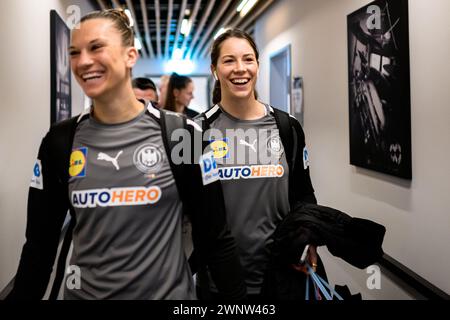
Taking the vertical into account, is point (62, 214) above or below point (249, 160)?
below

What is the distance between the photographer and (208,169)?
4.23 feet

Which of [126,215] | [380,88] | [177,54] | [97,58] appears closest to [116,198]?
[126,215]

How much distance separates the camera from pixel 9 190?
8.80 ft

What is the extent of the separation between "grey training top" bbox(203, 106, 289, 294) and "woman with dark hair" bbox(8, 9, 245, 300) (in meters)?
0.37

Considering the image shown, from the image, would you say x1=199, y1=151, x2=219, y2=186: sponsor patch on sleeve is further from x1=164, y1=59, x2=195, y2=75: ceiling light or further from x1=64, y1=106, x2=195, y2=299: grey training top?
x1=164, y1=59, x2=195, y2=75: ceiling light

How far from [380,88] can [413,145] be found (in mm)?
514

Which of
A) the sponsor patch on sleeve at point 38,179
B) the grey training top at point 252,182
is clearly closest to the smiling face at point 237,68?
the grey training top at point 252,182

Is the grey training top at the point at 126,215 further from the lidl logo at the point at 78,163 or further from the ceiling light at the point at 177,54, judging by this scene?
the ceiling light at the point at 177,54

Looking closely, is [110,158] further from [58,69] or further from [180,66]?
[180,66]

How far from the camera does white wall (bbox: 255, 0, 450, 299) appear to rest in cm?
236

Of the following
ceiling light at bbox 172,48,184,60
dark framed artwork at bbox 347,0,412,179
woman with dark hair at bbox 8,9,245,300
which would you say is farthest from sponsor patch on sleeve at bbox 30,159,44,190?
ceiling light at bbox 172,48,184,60

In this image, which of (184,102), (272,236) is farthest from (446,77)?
(184,102)

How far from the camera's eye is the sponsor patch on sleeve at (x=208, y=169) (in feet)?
4.17

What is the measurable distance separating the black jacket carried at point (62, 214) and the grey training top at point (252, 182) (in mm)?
371
